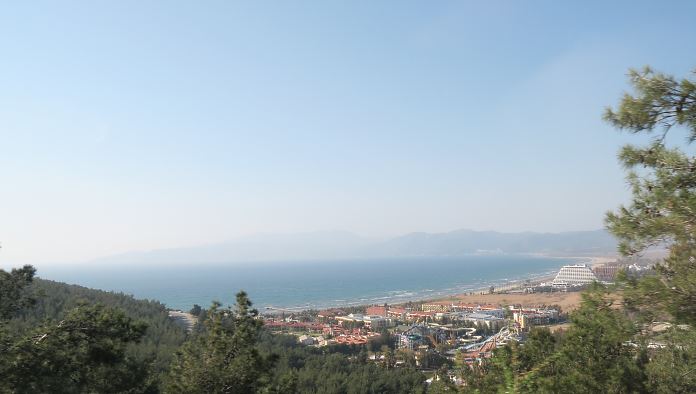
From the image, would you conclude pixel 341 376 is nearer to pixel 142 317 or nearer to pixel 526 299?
pixel 142 317

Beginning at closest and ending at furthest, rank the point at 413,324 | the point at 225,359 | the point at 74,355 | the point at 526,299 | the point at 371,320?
the point at 74,355 → the point at 225,359 → the point at 413,324 → the point at 371,320 → the point at 526,299

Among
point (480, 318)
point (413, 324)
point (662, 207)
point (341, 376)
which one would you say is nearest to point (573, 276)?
point (480, 318)

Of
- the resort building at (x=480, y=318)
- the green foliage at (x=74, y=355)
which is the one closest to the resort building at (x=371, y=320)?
the resort building at (x=480, y=318)

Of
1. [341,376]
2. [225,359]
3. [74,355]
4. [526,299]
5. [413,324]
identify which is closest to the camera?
[74,355]

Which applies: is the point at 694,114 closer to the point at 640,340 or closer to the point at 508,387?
the point at 640,340

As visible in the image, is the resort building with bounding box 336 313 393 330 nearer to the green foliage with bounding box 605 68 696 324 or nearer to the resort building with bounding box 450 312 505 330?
the resort building with bounding box 450 312 505 330

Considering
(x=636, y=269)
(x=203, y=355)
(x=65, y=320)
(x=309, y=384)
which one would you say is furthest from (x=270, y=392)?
(x=309, y=384)

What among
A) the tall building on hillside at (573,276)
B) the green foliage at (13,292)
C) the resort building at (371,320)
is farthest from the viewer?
the tall building on hillside at (573,276)

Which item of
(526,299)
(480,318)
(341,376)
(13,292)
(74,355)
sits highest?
(13,292)

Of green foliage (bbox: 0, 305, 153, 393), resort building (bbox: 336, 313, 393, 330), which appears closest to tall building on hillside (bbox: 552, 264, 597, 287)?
resort building (bbox: 336, 313, 393, 330)

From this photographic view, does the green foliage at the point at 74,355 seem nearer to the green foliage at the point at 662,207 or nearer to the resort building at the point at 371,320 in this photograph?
the green foliage at the point at 662,207

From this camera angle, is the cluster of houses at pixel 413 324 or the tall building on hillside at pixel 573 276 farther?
the tall building on hillside at pixel 573 276

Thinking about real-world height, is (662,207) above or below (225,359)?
above
